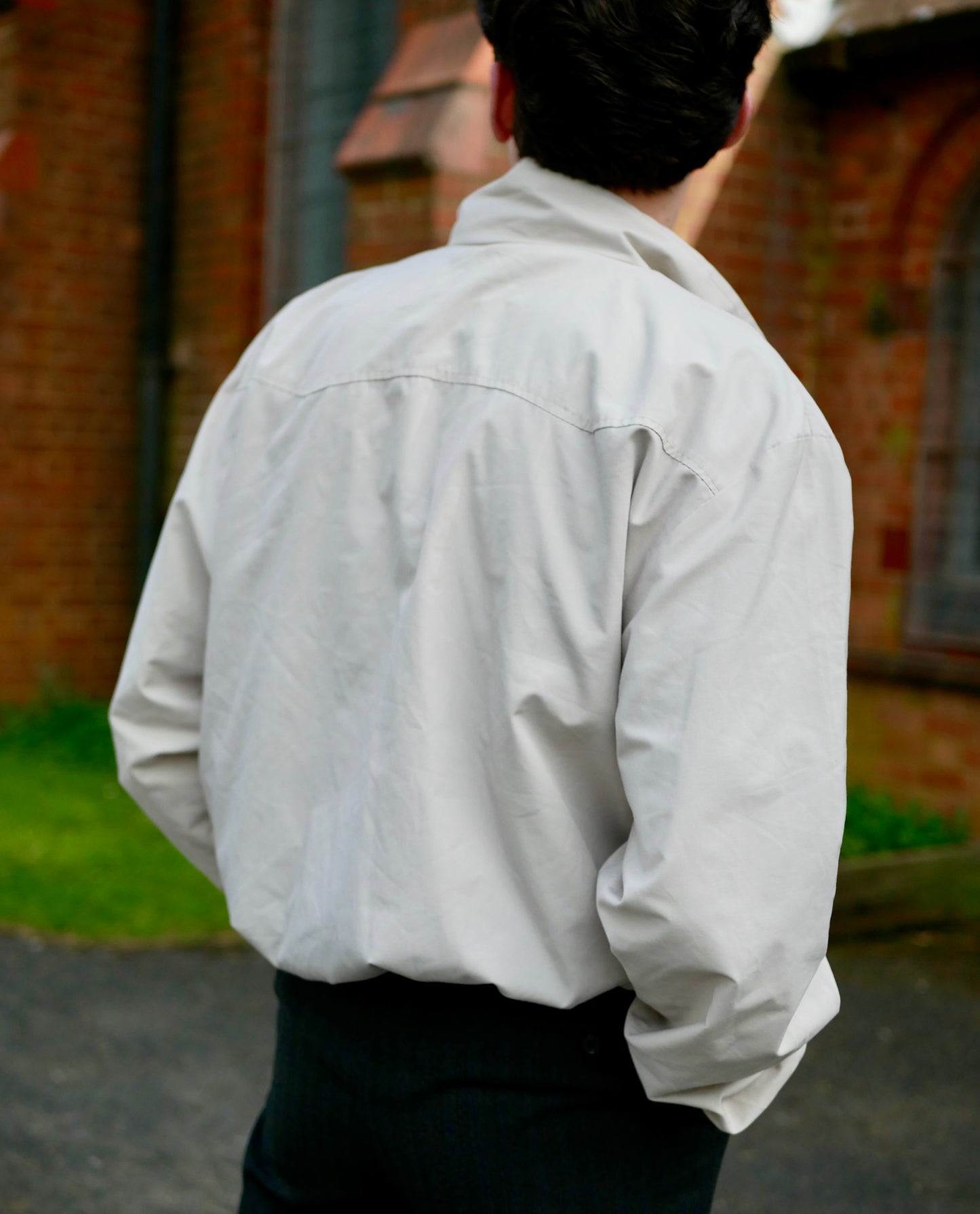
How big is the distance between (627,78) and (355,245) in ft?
16.3

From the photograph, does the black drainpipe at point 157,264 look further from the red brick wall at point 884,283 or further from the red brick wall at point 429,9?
the red brick wall at point 884,283

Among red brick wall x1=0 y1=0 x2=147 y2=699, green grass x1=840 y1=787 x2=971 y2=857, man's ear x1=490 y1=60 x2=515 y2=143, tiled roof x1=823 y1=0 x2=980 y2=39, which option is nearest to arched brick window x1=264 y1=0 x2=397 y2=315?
red brick wall x1=0 y1=0 x2=147 y2=699

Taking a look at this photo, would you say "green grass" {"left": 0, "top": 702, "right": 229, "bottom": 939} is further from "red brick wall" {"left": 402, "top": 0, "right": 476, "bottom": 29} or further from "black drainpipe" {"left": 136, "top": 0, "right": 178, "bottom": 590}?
"red brick wall" {"left": 402, "top": 0, "right": 476, "bottom": 29}

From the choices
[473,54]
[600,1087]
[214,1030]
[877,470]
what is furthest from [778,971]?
[877,470]

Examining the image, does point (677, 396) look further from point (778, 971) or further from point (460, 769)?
point (778, 971)

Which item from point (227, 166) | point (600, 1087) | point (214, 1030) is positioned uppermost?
point (600, 1087)

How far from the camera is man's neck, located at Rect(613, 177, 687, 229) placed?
1.54m

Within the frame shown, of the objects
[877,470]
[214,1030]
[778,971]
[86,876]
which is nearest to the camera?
[778,971]

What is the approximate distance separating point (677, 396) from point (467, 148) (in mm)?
4760

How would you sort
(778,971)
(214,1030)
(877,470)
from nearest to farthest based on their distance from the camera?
(778,971)
(214,1030)
(877,470)

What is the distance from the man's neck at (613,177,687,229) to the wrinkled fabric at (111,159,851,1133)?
4 cm

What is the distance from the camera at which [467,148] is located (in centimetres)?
579

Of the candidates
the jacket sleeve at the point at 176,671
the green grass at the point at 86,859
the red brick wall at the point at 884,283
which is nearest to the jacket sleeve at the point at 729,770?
the jacket sleeve at the point at 176,671

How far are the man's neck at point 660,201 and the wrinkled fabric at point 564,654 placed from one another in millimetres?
37
